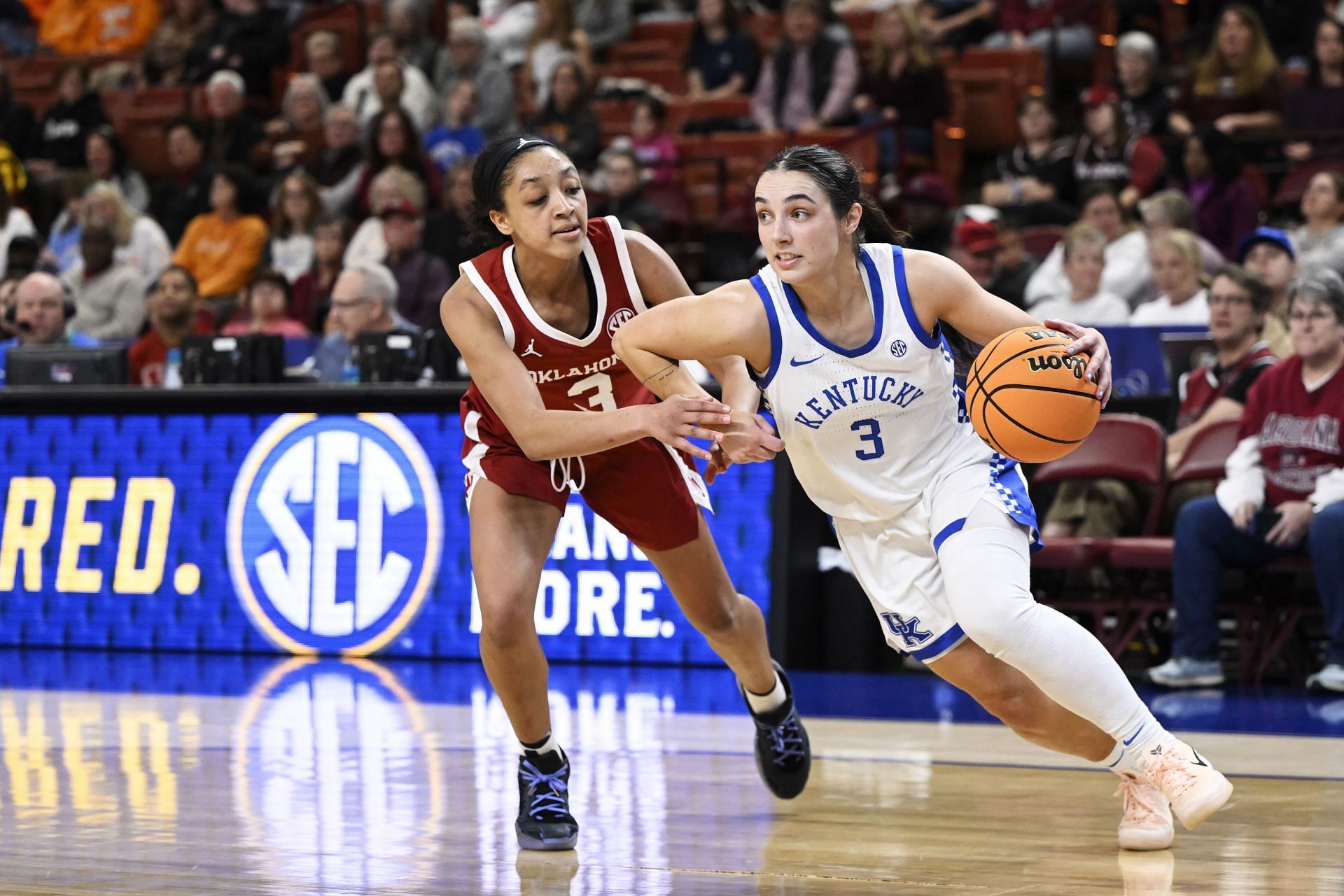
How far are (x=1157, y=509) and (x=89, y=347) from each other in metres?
5.01

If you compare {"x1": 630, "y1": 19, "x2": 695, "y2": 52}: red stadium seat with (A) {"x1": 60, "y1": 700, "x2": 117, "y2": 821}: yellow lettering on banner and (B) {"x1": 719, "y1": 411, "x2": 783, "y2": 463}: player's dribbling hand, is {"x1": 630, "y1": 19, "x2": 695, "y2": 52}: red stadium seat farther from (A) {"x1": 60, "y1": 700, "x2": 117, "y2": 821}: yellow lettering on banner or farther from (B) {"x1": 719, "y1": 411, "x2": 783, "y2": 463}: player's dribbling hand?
(B) {"x1": 719, "y1": 411, "x2": 783, "y2": 463}: player's dribbling hand

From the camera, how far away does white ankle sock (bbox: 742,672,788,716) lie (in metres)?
4.59

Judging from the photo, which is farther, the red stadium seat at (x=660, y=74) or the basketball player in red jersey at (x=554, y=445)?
the red stadium seat at (x=660, y=74)

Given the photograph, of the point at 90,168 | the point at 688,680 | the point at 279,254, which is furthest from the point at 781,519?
the point at 90,168

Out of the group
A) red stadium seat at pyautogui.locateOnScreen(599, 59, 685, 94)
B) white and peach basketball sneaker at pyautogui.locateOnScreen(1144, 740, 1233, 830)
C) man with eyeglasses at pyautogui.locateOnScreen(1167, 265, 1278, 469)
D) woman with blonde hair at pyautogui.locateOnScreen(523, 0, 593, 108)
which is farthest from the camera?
red stadium seat at pyautogui.locateOnScreen(599, 59, 685, 94)

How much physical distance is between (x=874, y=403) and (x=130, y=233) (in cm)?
952

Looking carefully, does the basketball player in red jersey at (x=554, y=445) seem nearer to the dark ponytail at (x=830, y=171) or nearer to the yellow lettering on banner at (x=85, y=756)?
the dark ponytail at (x=830, y=171)

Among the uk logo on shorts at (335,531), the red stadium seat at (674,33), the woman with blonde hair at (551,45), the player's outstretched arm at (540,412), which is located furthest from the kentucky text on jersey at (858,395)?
the red stadium seat at (674,33)

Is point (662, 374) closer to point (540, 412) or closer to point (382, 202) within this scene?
point (540, 412)

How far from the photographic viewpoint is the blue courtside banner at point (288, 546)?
293 inches

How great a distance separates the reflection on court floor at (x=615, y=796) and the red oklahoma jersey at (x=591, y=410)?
758 mm

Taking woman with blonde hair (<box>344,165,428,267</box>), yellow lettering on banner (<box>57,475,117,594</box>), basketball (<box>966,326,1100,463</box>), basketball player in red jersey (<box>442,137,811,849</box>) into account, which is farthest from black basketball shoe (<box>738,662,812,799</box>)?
woman with blonde hair (<box>344,165,428,267</box>)

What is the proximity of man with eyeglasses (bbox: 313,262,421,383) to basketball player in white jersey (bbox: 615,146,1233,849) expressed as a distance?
488 centimetres

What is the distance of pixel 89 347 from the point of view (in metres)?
8.52
